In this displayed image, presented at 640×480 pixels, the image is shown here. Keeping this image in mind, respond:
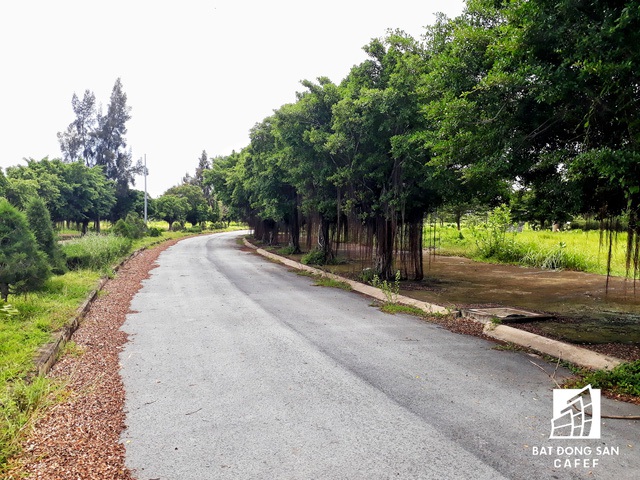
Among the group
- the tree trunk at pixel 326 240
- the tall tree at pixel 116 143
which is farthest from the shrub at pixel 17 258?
the tall tree at pixel 116 143

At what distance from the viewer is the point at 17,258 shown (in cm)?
810

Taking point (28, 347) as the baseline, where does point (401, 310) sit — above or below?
below

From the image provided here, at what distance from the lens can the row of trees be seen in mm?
5152

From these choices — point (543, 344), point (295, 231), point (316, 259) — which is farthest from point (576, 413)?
point (295, 231)

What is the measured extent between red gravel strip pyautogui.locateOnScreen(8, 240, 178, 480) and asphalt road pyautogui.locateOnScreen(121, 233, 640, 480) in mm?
159

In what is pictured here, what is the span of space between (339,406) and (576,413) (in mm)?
2216

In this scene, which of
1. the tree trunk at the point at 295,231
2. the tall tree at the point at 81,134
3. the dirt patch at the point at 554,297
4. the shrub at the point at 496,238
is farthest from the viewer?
the tall tree at the point at 81,134

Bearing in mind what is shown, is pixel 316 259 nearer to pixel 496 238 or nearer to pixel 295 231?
pixel 295 231

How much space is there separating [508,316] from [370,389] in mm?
4535

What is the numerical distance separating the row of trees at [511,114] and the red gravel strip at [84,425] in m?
5.38

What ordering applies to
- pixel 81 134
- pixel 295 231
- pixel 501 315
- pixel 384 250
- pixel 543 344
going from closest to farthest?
pixel 543 344
pixel 501 315
pixel 384 250
pixel 295 231
pixel 81 134

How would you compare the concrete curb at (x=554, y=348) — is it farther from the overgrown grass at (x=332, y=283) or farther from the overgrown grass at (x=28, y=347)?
the overgrown grass at (x=28, y=347)

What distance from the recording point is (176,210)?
6106 cm

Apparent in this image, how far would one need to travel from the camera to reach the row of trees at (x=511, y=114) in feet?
16.9
